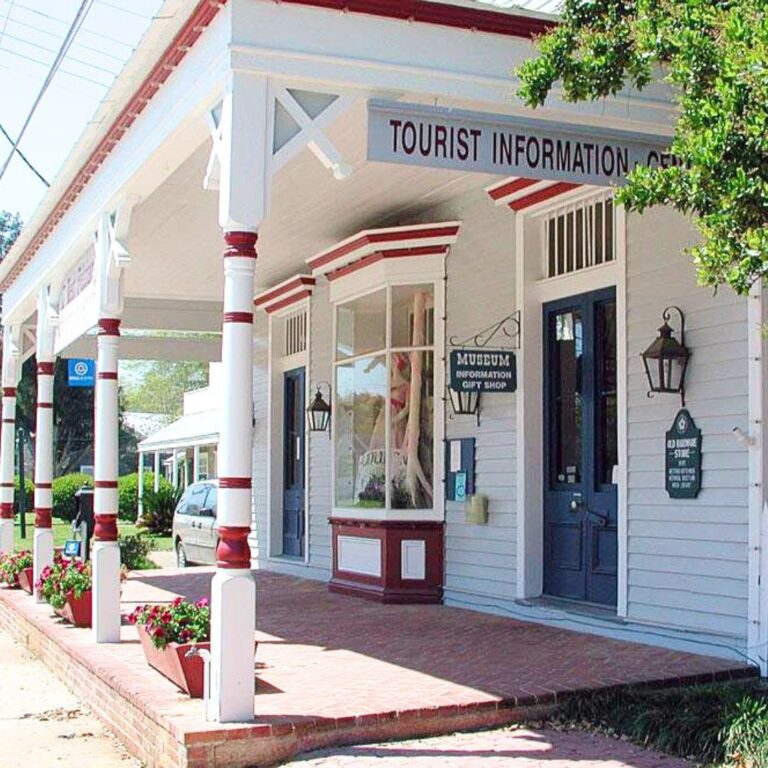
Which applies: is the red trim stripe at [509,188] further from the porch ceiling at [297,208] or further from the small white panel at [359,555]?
the small white panel at [359,555]

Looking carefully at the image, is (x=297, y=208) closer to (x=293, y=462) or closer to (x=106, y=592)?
(x=106, y=592)

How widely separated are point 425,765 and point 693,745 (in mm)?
1405

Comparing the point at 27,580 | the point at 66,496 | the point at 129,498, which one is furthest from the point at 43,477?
the point at 129,498

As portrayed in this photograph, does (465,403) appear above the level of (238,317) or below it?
below

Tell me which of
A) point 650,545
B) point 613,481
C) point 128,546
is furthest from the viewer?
point 128,546

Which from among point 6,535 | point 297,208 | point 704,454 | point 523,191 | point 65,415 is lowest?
point 6,535

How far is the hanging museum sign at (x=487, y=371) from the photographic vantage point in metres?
10.5

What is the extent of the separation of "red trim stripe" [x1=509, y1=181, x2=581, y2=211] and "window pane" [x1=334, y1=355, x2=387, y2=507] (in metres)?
2.57

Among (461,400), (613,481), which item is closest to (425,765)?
(613,481)

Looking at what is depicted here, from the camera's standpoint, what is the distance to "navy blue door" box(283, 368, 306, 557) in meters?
15.8

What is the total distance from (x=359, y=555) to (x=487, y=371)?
295cm

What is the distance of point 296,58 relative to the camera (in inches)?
266

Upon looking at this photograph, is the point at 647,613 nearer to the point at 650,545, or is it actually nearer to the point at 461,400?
the point at 650,545

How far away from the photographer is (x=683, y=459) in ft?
27.6
